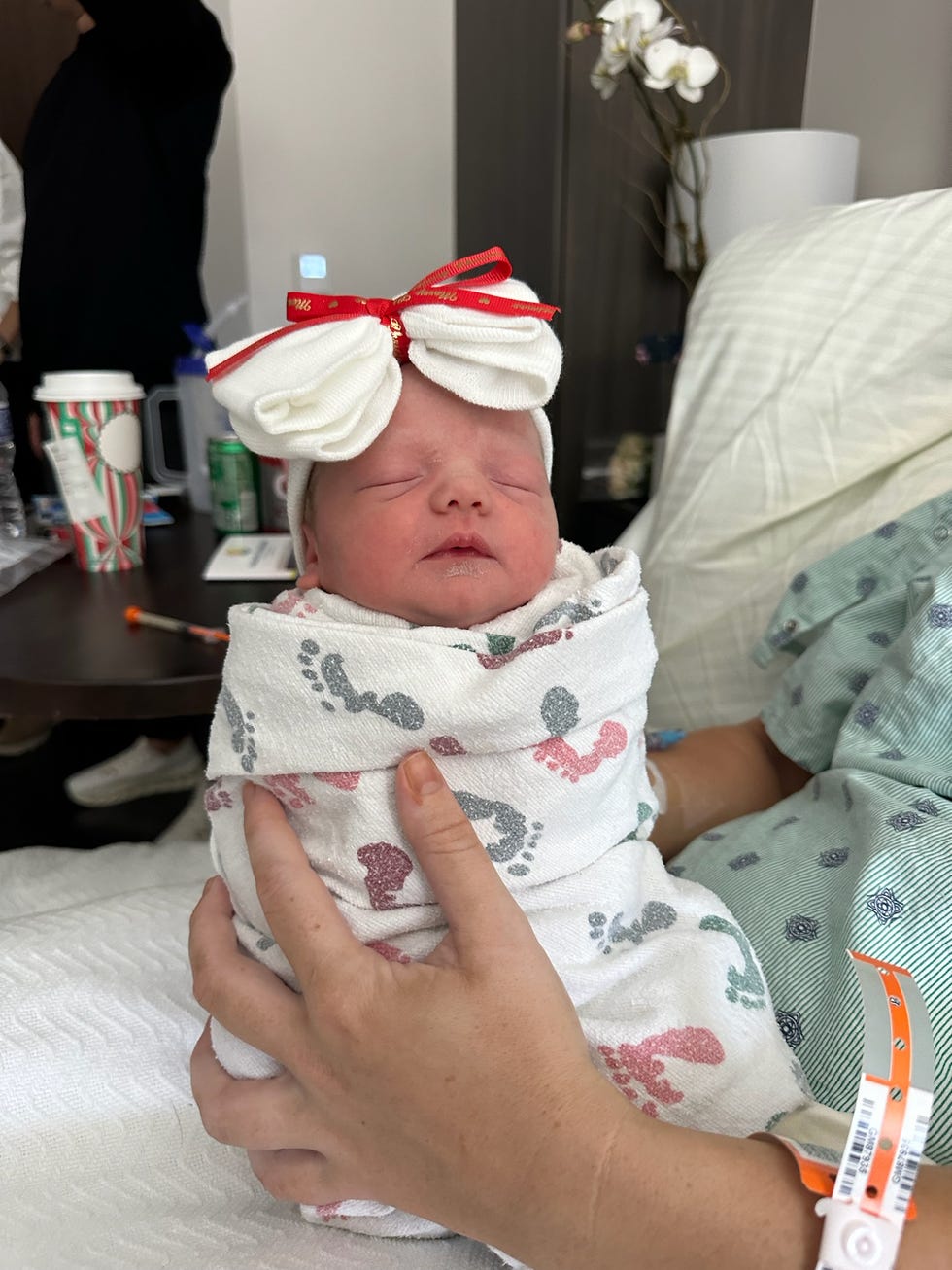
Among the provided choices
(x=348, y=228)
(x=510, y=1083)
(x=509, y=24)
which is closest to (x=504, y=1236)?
(x=510, y=1083)

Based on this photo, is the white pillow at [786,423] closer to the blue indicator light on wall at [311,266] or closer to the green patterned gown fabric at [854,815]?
the green patterned gown fabric at [854,815]

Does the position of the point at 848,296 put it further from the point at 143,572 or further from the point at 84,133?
the point at 84,133

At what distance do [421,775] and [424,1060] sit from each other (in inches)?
5.8

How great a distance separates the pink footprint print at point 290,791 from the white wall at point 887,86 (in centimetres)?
176

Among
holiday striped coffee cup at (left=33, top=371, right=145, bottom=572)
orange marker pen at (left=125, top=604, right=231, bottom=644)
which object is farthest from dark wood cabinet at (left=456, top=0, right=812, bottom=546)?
orange marker pen at (left=125, top=604, right=231, bottom=644)

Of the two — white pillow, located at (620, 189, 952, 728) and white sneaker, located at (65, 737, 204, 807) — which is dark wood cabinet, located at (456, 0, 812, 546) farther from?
white sneaker, located at (65, 737, 204, 807)

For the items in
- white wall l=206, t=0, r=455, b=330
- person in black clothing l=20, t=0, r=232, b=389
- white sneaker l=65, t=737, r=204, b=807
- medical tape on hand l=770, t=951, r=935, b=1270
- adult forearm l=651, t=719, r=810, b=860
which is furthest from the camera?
white wall l=206, t=0, r=455, b=330

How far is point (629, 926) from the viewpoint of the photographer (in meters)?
0.56

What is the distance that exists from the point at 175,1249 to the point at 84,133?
199 centimetres

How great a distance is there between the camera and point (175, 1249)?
500 millimetres

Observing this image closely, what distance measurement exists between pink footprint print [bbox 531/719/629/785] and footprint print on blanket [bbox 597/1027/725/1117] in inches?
6.0

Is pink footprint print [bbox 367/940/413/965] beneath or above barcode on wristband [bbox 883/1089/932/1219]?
beneath

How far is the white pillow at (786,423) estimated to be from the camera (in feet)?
3.16

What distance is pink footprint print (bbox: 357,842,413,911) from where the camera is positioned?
20.5 inches
